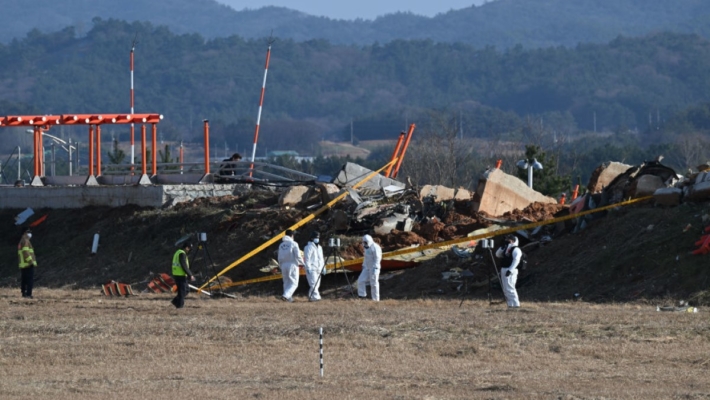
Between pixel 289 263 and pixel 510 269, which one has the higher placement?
pixel 510 269

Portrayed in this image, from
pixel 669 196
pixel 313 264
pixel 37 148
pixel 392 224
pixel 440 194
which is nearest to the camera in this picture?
pixel 313 264

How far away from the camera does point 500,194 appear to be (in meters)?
35.8

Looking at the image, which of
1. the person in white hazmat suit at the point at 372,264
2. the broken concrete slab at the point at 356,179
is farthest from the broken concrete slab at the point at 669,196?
the broken concrete slab at the point at 356,179

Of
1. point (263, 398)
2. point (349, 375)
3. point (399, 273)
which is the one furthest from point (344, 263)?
point (263, 398)

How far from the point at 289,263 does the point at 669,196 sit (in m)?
9.03

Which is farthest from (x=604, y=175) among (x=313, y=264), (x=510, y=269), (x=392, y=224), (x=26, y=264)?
(x=26, y=264)

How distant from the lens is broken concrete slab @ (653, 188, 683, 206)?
104 feet

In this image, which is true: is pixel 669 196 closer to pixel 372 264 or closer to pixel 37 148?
pixel 372 264

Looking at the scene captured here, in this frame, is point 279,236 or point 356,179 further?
point 356,179

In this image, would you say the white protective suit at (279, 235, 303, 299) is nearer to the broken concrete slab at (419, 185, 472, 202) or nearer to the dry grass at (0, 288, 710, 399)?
the dry grass at (0, 288, 710, 399)

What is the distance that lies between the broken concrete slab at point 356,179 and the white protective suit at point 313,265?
9.72m

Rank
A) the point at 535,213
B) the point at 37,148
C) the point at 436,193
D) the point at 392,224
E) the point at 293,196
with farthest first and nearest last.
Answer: the point at 37,148, the point at 293,196, the point at 436,193, the point at 535,213, the point at 392,224

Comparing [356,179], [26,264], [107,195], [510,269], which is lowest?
[107,195]

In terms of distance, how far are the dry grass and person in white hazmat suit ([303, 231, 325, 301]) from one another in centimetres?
174
